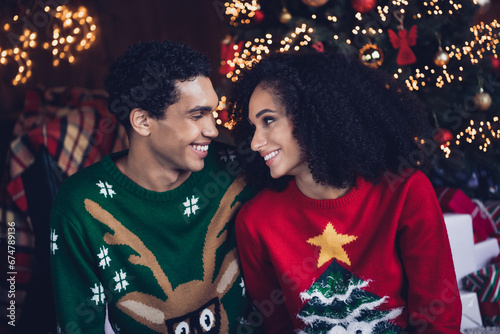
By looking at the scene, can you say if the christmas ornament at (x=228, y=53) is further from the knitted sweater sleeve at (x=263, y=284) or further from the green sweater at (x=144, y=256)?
the knitted sweater sleeve at (x=263, y=284)

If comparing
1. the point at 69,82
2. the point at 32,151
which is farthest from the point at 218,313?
the point at 69,82

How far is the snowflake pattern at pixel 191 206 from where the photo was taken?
5.28 feet

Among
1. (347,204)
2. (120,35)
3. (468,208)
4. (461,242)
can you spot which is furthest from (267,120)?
(120,35)

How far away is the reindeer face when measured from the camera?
60.7 inches

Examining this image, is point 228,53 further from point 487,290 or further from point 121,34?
point 121,34

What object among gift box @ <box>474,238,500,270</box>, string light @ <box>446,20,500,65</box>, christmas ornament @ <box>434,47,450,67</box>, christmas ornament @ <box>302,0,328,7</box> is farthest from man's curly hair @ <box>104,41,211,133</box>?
gift box @ <box>474,238,500,270</box>

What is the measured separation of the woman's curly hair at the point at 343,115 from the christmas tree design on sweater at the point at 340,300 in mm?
190

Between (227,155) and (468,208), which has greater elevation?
(227,155)

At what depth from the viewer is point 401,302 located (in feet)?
4.58

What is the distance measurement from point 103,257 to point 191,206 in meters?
0.34

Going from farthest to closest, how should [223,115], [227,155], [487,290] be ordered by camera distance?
[223,115] < [487,290] < [227,155]

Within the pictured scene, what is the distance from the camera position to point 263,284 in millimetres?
1572

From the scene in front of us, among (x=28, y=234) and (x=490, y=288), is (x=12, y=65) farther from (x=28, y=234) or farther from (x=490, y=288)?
(x=490, y=288)

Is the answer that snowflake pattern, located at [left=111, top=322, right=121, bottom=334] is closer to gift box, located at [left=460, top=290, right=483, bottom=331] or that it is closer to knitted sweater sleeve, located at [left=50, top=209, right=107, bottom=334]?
knitted sweater sleeve, located at [left=50, top=209, right=107, bottom=334]
